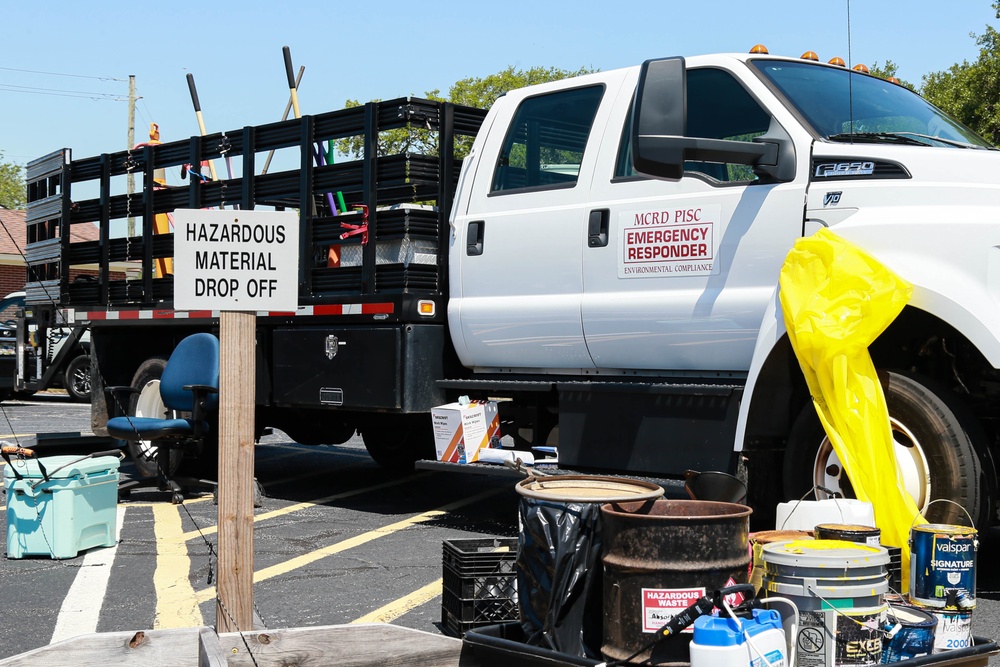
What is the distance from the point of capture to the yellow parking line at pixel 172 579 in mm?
5173

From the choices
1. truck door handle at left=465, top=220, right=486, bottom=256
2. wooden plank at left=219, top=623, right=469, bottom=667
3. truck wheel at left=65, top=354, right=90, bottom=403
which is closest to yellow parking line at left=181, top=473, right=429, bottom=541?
truck door handle at left=465, top=220, right=486, bottom=256

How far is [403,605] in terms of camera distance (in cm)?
538

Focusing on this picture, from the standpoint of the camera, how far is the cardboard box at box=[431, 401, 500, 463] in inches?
273

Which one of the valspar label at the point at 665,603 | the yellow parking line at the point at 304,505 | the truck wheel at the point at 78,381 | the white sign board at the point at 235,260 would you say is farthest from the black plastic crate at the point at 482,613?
the truck wheel at the point at 78,381

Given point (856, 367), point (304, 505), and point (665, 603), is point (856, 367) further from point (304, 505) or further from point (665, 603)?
point (304, 505)

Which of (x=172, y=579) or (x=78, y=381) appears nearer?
(x=172, y=579)

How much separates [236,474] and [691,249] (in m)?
2.76

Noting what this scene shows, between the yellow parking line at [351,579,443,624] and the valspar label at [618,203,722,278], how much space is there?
193 centimetres

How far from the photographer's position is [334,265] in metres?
7.82

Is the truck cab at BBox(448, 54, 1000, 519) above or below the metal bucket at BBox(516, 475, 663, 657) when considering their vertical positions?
above

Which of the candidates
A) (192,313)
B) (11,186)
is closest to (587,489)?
(192,313)

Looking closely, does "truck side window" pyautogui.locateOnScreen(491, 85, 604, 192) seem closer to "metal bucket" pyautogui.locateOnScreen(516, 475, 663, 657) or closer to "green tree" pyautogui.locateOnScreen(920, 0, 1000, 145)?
"metal bucket" pyautogui.locateOnScreen(516, 475, 663, 657)

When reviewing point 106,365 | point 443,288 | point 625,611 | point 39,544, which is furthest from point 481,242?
point 106,365

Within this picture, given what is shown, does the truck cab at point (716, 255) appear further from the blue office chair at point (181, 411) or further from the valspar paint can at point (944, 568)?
the blue office chair at point (181, 411)
